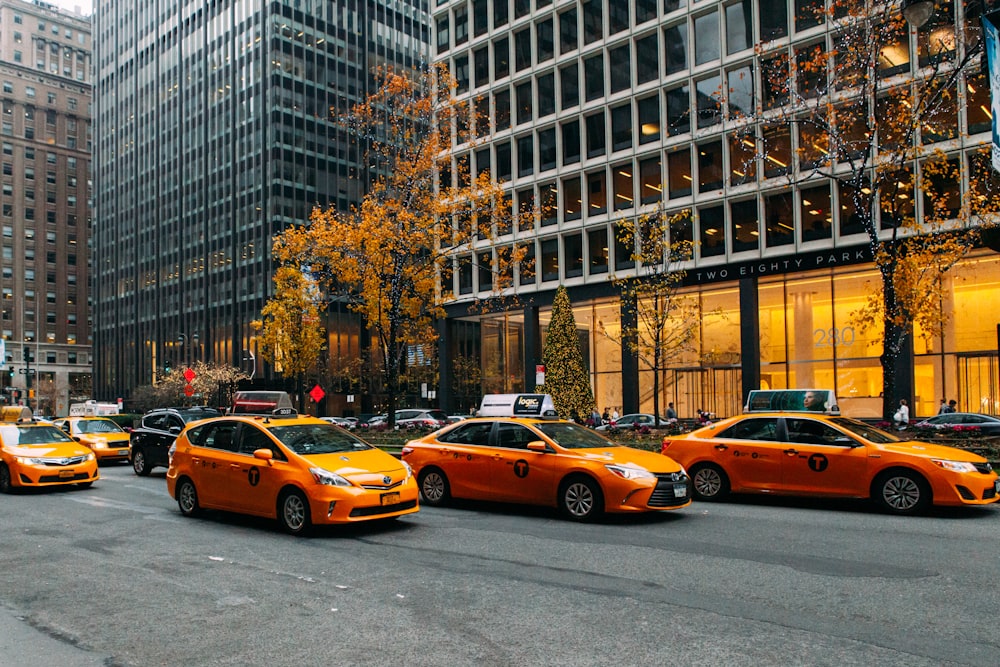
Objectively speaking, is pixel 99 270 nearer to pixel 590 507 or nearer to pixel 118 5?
pixel 118 5

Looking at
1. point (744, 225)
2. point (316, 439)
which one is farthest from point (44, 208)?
point (316, 439)

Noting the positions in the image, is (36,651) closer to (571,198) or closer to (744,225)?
(744,225)

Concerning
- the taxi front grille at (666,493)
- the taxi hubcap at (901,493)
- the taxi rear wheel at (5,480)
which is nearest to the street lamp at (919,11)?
the taxi hubcap at (901,493)

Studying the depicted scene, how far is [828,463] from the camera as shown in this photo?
12.7 m

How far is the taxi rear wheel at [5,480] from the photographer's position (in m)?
16.6

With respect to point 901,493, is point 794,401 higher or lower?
higher

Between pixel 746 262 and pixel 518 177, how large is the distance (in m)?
14.1

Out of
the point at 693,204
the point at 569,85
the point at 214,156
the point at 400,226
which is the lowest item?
the point at 400,226

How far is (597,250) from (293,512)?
3275cm

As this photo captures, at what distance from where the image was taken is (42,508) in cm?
1417

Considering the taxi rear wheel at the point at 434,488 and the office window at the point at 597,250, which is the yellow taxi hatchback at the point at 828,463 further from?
the office window at the point at 597,250

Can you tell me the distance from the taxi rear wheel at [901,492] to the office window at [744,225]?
25.9 meters

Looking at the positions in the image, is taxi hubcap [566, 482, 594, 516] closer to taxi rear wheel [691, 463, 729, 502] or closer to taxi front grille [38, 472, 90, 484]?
taxi rear wheel [691, 463, 729, 502]

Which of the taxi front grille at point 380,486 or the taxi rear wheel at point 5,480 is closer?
the taxi front grille at point 380,486
